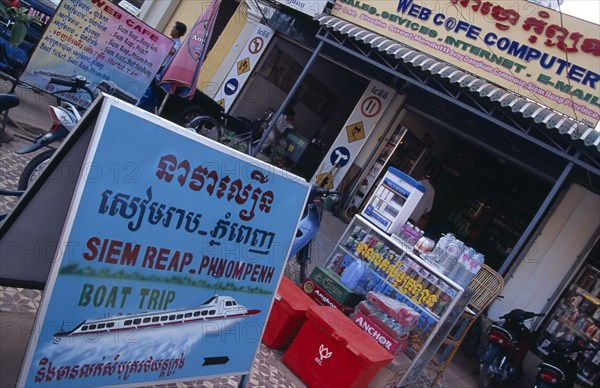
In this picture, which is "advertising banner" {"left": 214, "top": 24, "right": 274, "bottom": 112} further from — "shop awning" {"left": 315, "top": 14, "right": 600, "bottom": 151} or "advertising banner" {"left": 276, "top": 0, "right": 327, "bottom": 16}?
"shop awning" {"left": 315, "top": 14, "right": 600, "bottom": 151}

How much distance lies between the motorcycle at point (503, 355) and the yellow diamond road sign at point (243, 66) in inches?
356

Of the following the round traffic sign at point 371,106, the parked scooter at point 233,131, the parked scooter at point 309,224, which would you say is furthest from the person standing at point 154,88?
the round traffic sign at point 371,106

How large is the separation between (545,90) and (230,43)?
8.61 m

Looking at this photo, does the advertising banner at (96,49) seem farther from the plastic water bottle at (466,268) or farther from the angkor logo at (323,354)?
the plastic water bottle at (466,268)

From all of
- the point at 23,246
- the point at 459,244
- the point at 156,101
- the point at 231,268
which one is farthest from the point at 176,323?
the point at 156,101

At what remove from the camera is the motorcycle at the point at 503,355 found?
6.66 metres

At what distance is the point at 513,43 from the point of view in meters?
7.96

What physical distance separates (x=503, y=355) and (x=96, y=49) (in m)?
7.10

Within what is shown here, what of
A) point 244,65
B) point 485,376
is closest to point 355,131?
point 244,65

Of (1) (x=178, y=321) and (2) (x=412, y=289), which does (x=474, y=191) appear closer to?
(2) (x=412, y=289)

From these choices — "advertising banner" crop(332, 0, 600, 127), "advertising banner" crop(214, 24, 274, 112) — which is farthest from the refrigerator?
"advertising banner" crop(214, 24, 274, 112)

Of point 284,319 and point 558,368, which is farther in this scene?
point 558,368

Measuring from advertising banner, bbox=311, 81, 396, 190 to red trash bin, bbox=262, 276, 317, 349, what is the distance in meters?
6.76

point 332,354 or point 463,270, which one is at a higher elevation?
point 463,270
